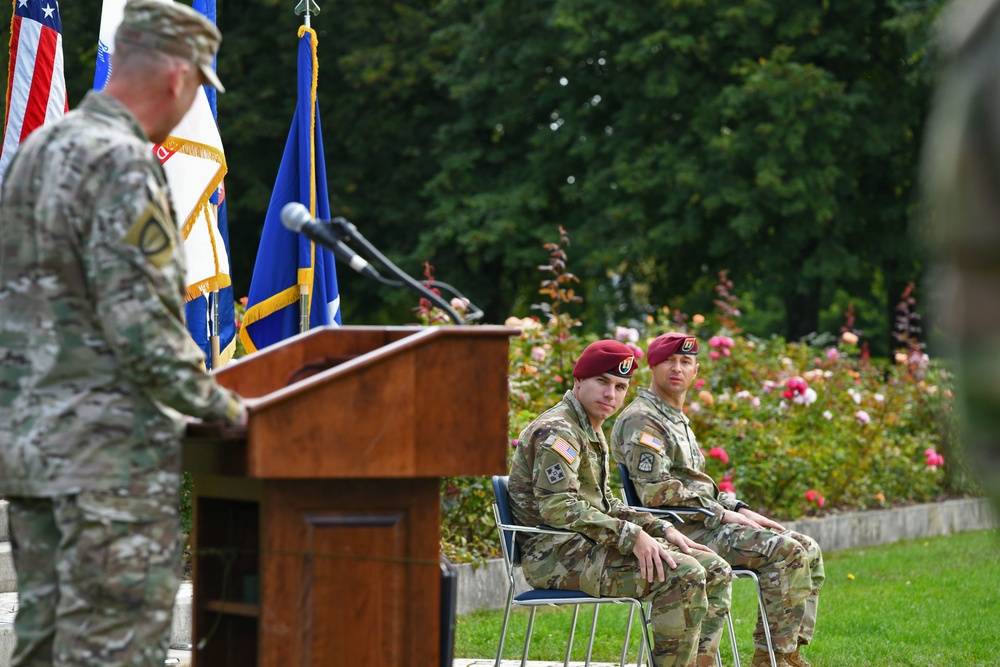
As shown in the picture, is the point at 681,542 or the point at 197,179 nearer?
the point at 681,542

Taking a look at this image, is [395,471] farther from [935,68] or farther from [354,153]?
[354,153]

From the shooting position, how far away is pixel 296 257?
7.32 meters

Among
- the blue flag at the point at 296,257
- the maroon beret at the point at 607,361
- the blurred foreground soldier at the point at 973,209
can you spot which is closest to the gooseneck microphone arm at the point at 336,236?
the maroon beret at the point at 607,361

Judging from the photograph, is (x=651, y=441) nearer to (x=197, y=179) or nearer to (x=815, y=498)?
(x=197, y=179)

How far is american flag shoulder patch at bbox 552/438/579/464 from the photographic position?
525 cm

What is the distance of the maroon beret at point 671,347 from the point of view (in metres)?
6.20

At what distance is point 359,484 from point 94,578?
70cm

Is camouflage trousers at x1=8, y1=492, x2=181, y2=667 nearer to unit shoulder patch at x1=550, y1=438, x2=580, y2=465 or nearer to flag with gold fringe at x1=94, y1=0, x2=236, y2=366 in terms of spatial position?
unit shoulder patch at x1=550, y1=438, x2=580, y2=465

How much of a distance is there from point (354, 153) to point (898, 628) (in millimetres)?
17037

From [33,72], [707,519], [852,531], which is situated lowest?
[852,531]

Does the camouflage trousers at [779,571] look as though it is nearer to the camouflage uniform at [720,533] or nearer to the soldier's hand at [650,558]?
the camouflage uniform at [720,533]

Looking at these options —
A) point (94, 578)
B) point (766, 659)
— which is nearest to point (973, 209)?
point (94, 578)

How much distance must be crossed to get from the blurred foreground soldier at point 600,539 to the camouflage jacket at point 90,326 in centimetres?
244

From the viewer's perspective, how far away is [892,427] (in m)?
12.3
